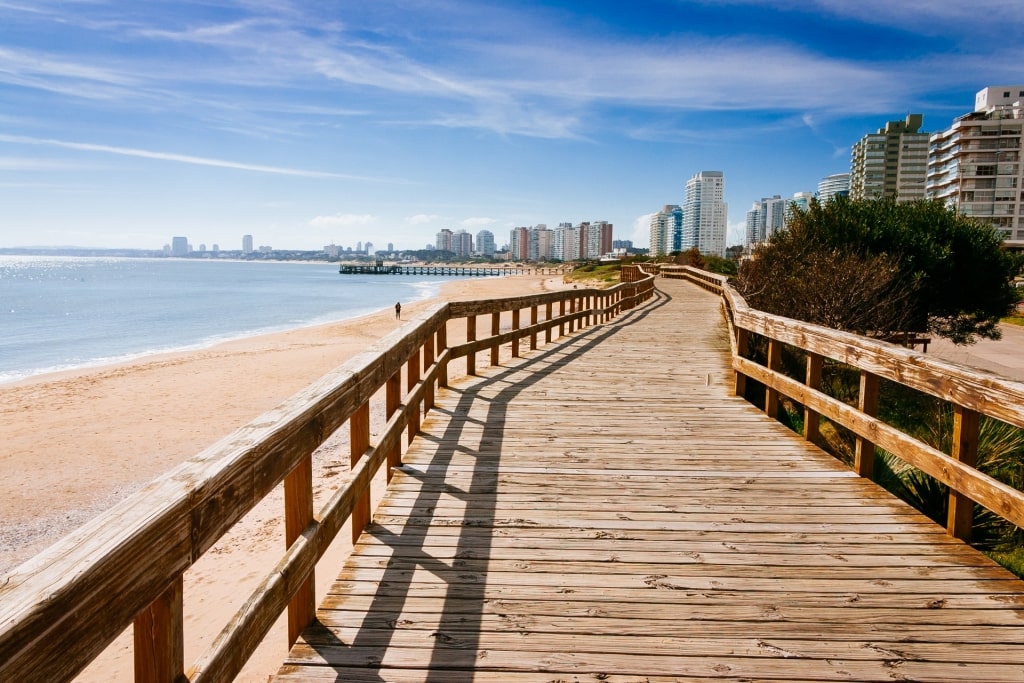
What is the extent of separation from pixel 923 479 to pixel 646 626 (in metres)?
3.91

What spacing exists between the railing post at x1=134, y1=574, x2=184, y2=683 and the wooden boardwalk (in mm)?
990

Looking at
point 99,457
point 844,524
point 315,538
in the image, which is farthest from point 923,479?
point 99,457

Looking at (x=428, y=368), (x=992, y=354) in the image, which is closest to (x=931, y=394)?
(x=428, y=368)

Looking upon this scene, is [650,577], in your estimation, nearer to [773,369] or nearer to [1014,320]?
[773,369]

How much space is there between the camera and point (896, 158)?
148 m

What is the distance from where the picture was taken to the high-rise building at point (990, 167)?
310 ft

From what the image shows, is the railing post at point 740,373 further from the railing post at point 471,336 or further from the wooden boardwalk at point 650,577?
the railing post at point 471,336

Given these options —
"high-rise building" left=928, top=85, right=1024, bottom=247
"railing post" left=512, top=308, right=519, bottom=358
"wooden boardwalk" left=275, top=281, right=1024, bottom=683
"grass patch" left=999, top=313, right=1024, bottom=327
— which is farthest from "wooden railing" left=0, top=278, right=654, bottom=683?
"high-rise building" left=928, top=85, right=1024, bottom=247

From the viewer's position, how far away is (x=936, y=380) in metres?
3.79

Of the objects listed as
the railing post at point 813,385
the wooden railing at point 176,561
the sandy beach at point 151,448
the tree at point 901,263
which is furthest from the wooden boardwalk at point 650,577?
the tree at point 901,263

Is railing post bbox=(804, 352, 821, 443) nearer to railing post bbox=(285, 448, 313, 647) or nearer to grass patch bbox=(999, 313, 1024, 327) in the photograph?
railing post bbox=(285, 448, 313, 647)

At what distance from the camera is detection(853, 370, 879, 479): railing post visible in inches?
185

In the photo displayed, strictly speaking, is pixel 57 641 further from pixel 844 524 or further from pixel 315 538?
pixel 844 524

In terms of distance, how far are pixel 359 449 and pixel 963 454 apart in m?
3.20
